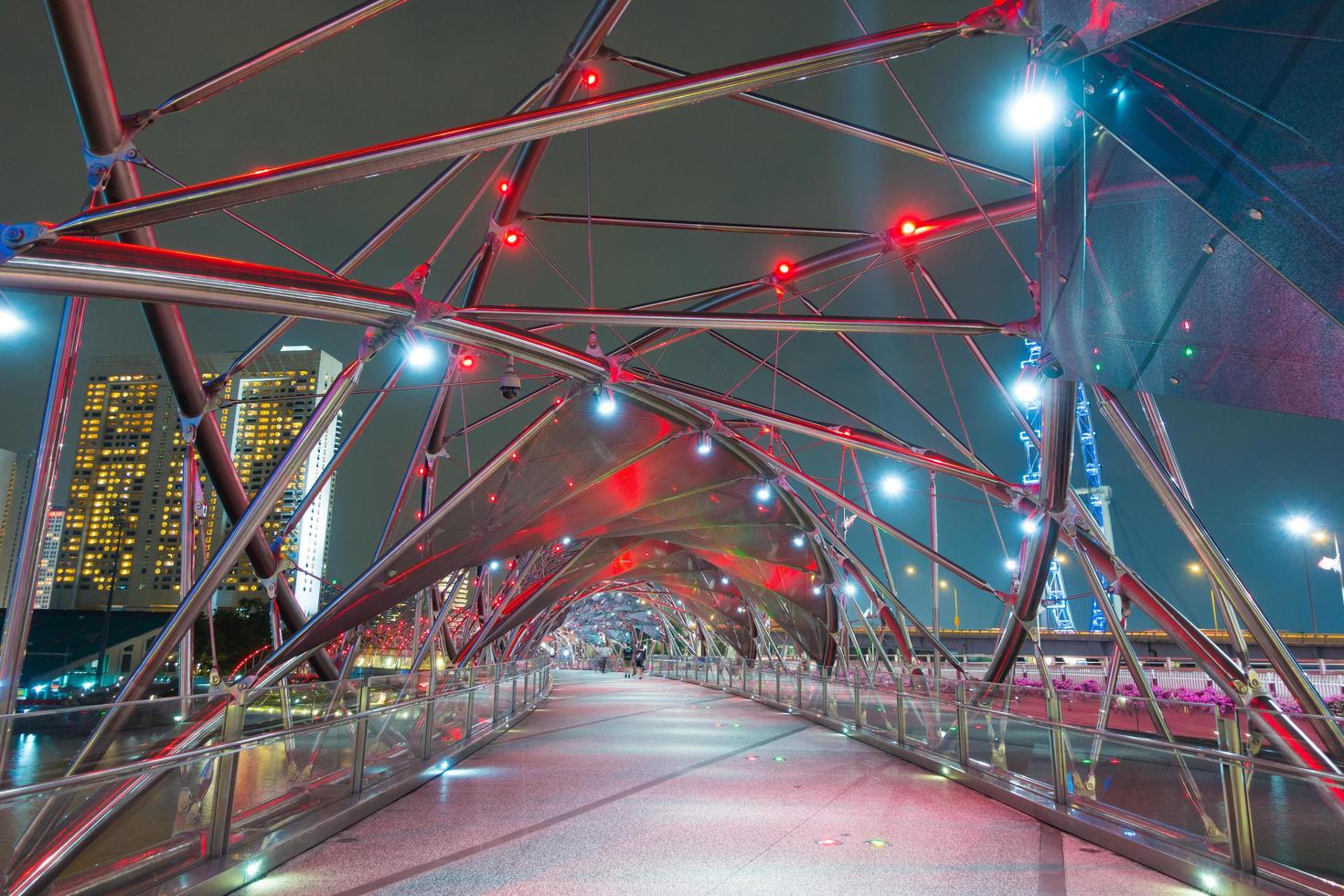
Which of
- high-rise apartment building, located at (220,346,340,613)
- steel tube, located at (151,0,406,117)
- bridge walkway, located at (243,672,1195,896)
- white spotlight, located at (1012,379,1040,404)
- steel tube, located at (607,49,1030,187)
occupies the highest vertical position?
high-rise apartment building, located at (220,346,340,613)

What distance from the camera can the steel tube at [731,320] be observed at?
11.6 metres

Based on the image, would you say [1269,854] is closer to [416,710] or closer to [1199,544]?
[1199,544]

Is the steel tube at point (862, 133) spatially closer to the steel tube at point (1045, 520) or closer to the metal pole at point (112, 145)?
the steel tube at point (1045, 520)

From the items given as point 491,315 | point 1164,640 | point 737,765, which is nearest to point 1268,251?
point 491,315

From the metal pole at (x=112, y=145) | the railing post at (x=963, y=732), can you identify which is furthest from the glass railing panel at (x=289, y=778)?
the railing post at (x=963, y=732)

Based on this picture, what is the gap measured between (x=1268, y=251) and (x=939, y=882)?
16.0 feet

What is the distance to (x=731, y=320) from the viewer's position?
11.7 metres

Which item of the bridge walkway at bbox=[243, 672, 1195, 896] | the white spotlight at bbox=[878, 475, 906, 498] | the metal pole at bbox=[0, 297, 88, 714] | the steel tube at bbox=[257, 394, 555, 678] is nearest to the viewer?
the bridge walkway at bbox=[243, 672, 1195, 896]

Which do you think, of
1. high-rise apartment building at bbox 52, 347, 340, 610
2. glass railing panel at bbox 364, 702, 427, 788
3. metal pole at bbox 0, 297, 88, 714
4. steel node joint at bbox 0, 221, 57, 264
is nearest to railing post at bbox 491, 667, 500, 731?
glass railing panel at bbox 364, 702, 427, 788

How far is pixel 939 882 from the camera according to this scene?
271 inches

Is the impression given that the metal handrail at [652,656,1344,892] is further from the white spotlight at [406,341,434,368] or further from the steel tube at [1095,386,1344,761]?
the white spotlight at [406,341,434,368]

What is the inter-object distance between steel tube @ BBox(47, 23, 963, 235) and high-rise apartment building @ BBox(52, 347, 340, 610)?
27.5m

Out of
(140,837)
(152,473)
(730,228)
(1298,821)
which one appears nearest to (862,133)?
(730,228)

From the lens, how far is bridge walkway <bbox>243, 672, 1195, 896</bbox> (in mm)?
6828
